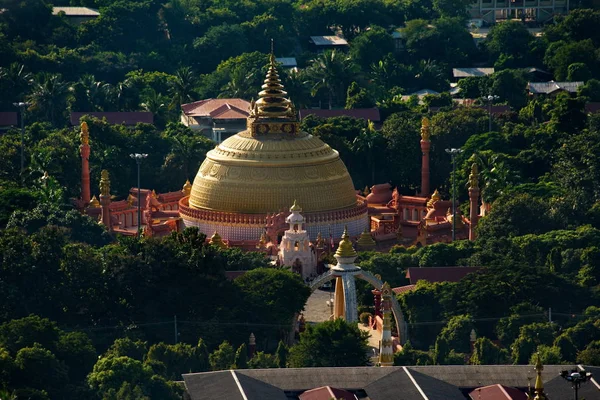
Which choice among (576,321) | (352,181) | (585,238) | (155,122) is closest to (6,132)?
(155,122)

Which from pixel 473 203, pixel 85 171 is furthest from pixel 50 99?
pixel 473 203

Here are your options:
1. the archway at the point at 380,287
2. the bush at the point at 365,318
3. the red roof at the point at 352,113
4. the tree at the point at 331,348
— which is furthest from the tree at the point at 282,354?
the red roof at the point at 352,113

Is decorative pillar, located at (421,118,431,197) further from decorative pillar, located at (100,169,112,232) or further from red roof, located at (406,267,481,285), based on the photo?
red roof, located at (406,267,481,285)

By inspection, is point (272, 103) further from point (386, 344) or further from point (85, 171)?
point (386, 344)

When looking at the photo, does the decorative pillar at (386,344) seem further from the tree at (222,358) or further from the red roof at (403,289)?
the red roof at (403,289)

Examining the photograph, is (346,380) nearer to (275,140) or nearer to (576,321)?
(576,321)

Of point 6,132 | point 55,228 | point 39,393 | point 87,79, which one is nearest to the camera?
point 39,393
